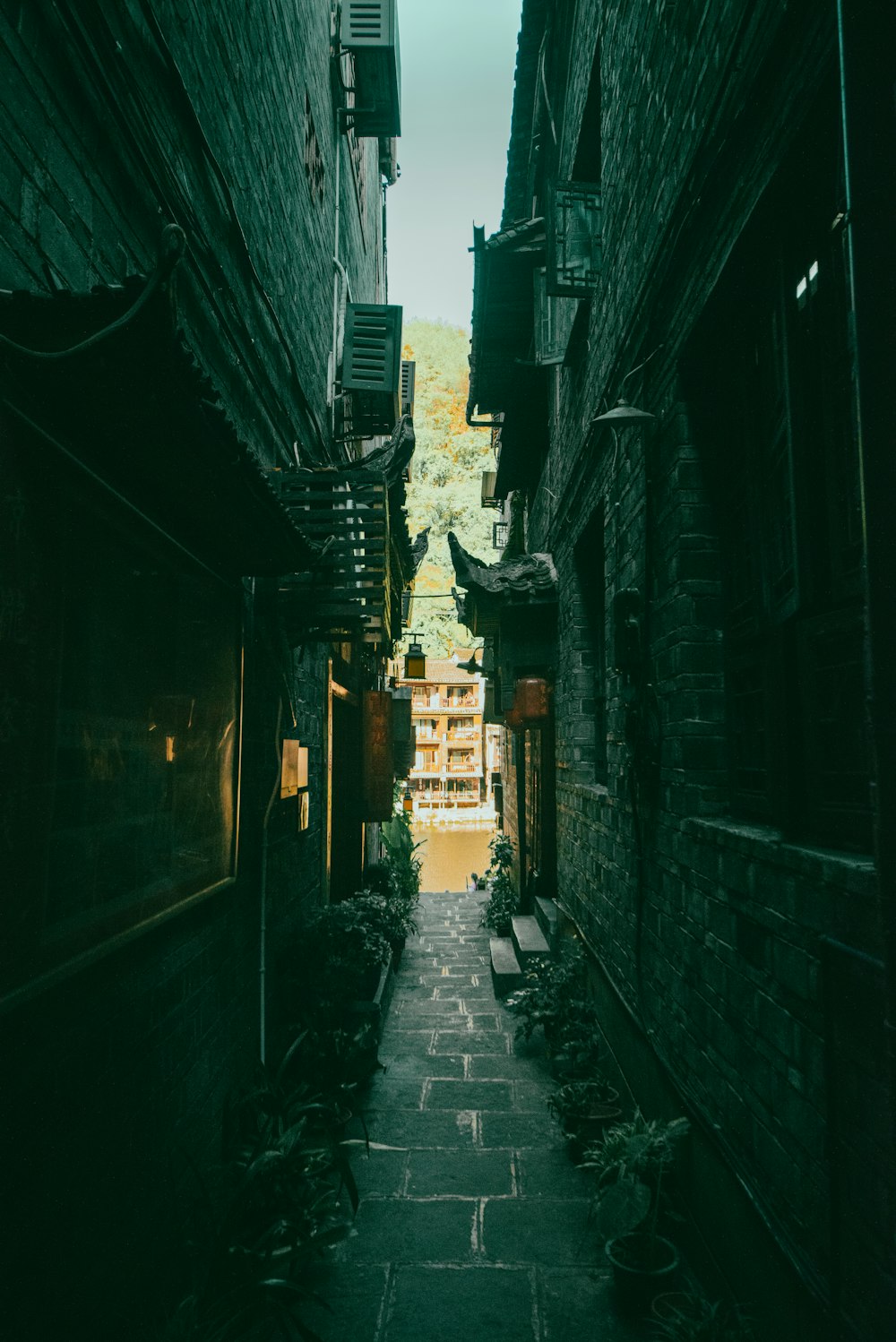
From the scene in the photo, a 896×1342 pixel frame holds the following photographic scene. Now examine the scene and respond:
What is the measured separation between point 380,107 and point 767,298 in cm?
834

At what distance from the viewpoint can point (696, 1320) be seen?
9.05 feet

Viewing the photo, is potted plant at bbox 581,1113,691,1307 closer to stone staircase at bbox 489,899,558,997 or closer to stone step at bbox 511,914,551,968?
stone staircase at bbox 489,899,558,997

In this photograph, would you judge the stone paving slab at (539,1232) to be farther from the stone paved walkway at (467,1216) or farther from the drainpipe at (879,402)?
the drainpipe at (879,402)

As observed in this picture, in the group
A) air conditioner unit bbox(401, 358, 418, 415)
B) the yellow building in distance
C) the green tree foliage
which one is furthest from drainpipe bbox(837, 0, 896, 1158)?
Result: the yellow building in distance

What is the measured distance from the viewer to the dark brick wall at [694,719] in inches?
88.2

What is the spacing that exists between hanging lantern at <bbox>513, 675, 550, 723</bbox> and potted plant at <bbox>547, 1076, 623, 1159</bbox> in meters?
3.80

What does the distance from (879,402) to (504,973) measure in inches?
284

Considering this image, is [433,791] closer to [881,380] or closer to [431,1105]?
[431,1105]

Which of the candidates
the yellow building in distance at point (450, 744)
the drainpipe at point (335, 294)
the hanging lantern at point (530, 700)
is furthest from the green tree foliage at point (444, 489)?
the hanging lantern at point (530, 700)

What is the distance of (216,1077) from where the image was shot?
384 centimetres

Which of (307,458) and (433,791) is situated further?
(433,791)

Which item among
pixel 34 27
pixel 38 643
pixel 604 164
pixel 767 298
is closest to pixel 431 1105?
pixel 38 643

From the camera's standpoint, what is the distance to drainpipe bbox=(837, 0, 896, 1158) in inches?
60.4

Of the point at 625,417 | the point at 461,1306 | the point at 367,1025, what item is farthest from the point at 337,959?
the point at 625,417
